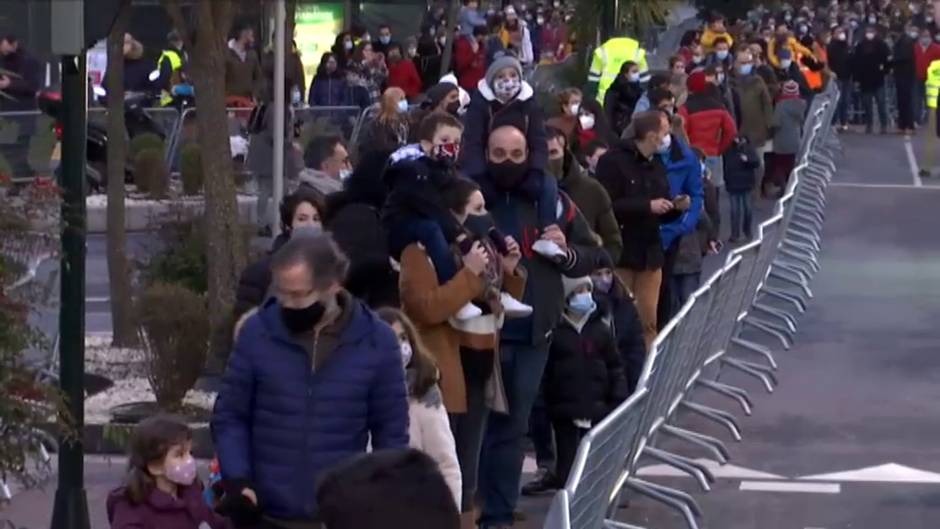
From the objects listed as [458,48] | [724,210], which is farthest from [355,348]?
[458,48]

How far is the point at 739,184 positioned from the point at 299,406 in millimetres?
14829

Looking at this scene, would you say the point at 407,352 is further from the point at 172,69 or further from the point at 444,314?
the point at 172,69

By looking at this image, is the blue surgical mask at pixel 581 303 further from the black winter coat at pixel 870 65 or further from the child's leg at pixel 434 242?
the black winter coat at pixel 870 65

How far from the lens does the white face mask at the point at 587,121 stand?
1631cm

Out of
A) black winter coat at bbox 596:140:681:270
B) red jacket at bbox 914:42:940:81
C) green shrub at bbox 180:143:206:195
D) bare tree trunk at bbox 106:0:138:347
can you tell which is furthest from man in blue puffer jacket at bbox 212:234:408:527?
red jacket at bbox 914:42:940:81

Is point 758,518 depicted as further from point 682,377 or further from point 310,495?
point 310,495

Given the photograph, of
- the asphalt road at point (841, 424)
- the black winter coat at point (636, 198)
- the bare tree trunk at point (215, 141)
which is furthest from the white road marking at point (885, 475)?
the bare tree trunk at point (215, 141)

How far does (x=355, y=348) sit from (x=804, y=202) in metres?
14.2

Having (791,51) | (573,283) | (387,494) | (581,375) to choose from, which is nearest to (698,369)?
(581,375)

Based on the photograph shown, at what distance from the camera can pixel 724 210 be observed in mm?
24031

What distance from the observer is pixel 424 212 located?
8.24 metres

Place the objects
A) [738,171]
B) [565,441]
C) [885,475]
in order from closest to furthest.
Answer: [565,441] → [885,475] → [738,171]

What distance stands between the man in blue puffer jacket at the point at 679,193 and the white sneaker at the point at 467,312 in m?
4.66

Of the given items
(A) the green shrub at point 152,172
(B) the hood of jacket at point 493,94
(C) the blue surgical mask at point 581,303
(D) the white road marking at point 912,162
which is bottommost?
(D) the white road marking at point 912,162
